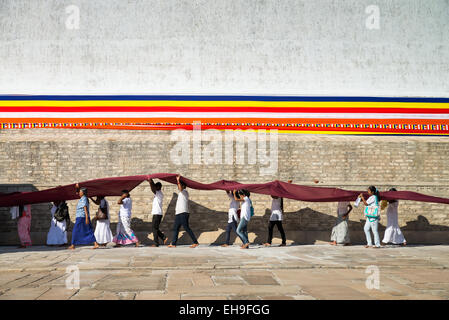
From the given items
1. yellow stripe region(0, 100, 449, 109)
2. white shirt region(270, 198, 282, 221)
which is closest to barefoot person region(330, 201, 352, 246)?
white shirt region(270, 198, 282, 221)

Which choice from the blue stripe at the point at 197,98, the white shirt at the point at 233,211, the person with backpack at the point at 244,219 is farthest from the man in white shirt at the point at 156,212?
the blue stripe at the point at 197,98

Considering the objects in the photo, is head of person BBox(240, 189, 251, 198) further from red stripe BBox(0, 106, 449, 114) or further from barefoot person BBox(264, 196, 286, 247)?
red stripe BBox(0, 106, 449, 114)

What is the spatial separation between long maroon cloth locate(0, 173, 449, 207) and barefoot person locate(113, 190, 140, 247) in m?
0.28

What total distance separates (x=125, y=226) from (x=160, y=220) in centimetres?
71

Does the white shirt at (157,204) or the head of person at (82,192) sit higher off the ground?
the head of person at (82,192)

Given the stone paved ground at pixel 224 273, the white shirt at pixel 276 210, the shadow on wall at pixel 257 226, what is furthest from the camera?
the shadow on wall at pixel 257 226

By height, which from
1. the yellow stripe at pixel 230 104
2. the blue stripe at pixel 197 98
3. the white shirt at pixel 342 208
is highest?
the blue stripe at pixel 197 98

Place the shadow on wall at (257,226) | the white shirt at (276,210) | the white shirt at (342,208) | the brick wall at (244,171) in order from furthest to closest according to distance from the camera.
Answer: the brick wall at (244,171)
the shadow on wall at (257,226)
the white shirt at (342,208)
the white shirt at (276,210)

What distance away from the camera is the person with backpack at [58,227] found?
35.0ft

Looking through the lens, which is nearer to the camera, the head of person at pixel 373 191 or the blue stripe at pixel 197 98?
the head of person at pixel 373 191

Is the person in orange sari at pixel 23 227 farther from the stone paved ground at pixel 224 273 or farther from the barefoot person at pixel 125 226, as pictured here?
the barefoot person at pixel 125 226

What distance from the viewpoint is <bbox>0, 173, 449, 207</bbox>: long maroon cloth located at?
1031 centimetres

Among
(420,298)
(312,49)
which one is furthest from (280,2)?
(420,298)
